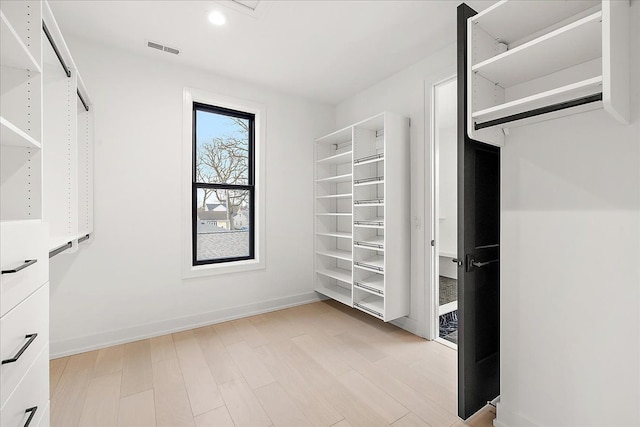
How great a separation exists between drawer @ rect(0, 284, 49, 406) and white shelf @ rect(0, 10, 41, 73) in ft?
2.93

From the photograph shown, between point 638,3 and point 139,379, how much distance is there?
3.41 m

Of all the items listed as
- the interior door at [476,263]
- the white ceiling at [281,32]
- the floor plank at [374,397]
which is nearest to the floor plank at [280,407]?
the floor plank at [374,397]

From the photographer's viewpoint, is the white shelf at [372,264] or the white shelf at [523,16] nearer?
the white shelf at [523,16]

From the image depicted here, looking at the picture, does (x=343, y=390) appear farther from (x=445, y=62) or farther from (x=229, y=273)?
(x=445, y=62)

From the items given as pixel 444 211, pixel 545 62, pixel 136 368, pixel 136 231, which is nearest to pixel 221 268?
pixel 136 231

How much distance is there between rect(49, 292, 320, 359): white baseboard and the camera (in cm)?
239

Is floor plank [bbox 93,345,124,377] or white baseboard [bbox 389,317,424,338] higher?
white baseboard [bbox 389,317,424,338]

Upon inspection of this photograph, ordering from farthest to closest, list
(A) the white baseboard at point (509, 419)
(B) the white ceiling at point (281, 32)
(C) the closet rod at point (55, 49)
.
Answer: (B) the white ceiling at point (281, 32), (A) the white baseboard at point (509, 419), (C) the closet rod at point (55, 49)

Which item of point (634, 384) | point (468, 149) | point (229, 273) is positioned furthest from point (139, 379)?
point (634, 384)

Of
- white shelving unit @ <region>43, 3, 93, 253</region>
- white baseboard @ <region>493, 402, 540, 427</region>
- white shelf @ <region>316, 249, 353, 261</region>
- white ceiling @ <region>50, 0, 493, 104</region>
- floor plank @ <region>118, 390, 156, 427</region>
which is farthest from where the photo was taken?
white shelf @ <region>316, 249, 353, 261</region>

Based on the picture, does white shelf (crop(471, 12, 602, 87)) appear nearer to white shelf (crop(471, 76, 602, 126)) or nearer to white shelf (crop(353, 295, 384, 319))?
white shelf (crop(471, 76, 602, 126))

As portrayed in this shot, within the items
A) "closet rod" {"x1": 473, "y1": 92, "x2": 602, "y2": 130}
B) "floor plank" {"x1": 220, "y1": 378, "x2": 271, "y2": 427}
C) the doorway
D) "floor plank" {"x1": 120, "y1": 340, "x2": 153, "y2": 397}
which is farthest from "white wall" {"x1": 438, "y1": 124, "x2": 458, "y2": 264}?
"floor plank" {"x1": 120, "y1": 340, "x2": 153, "y2": 397}

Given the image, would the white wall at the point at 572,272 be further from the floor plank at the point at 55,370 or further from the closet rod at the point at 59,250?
the floor plank at the point at 55,370

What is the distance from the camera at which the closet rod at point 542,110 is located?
3.64ft
